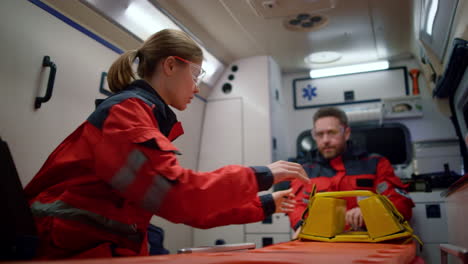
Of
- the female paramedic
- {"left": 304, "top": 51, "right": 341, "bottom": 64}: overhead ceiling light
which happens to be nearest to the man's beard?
{"left": 304, "top": 51, "right": 341, "bottom": 64}: overhead ceiling light

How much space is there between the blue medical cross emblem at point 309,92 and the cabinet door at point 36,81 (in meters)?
2.93

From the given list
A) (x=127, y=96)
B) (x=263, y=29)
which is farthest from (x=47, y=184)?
(x=263, y=29)

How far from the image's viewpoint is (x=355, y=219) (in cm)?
235

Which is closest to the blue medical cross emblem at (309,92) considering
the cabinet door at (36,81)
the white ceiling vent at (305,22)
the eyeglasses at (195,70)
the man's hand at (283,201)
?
the white ceiling vent at (305,22)

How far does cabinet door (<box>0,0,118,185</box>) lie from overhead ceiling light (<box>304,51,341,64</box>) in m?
2.68

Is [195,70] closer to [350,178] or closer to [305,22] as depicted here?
[350,178]

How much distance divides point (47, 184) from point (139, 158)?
450 millimetres

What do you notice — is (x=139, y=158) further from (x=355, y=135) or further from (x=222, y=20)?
(x=355, y=135)

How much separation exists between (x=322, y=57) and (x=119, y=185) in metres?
3.80

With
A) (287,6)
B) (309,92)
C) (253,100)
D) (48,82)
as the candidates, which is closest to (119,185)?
(48,82)

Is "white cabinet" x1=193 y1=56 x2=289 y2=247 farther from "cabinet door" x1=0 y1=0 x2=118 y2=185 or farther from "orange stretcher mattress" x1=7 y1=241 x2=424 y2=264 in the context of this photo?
"orange stretcher mattress" x1=7 y1=241 x2=424 y2=264

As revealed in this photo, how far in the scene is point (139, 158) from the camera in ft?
3.51

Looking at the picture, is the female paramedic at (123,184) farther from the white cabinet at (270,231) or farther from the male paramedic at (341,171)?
the white cabinet at (270,231)

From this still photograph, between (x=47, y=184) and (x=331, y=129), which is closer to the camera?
(x=47, y=184)
